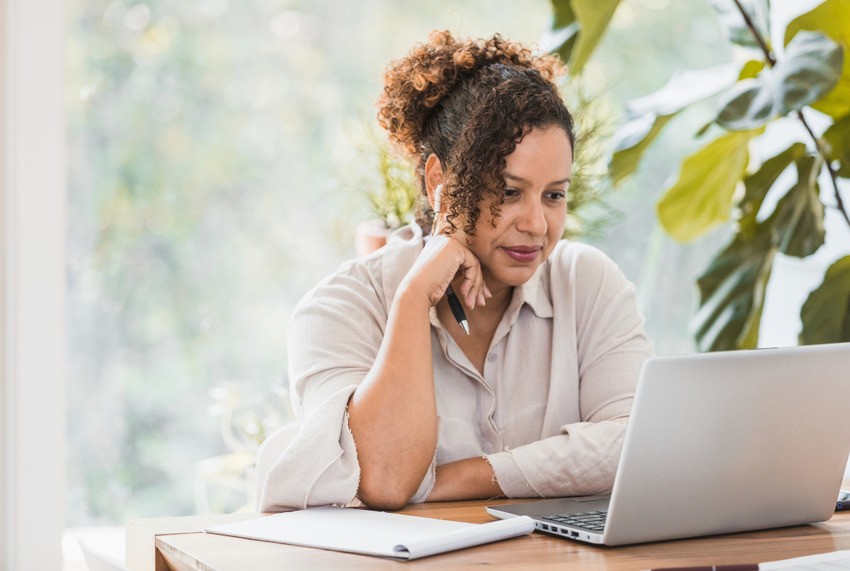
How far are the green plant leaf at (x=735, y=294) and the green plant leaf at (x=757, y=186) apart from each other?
52mm

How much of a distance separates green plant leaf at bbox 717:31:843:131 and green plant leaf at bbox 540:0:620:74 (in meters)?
0.34

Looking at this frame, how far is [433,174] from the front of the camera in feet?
6.31

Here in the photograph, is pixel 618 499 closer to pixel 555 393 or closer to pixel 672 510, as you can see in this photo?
pixel 672 510

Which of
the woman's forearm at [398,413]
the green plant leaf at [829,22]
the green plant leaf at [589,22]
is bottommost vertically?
the woman's forearm at [398,413]

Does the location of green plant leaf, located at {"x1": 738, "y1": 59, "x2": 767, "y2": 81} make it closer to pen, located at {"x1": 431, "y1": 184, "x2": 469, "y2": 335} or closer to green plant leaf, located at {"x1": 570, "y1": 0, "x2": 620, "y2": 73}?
green plant leaf, located at {"x1": 570, "y1": 0, "x2": 620, "y2": 73}

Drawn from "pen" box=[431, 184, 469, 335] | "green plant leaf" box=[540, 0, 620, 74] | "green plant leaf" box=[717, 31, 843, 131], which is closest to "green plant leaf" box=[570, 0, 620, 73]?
"green plant leaf" box=[540, 0, 620, 74]

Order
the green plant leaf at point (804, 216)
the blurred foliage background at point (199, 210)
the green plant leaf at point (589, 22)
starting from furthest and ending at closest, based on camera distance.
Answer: the blurred foliage background at point (199, 210) < the green plant leaf at point (804, 216) < the green plant leaf at point (589, 22)

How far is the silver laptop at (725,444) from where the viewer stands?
44.6 inches

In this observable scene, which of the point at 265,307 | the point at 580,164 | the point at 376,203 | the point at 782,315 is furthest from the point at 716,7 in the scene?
the point at 265,307

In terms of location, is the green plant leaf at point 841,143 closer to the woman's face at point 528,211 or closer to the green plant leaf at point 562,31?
the green plant leaf at point 562,31

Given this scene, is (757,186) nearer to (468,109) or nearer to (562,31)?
(562,31)

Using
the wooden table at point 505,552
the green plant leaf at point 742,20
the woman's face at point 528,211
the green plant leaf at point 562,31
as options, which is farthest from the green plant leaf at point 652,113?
the wooden table at point 505,552

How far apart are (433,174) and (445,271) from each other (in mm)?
258

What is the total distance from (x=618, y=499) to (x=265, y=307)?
2.21 metres
